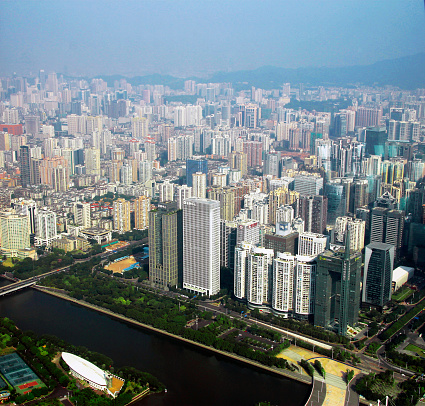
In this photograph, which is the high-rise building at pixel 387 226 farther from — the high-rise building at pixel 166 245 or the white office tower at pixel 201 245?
the high-rise building at pixel 166 245

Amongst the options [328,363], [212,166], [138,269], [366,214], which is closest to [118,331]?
[138,269]

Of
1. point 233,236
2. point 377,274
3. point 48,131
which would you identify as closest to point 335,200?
point 233,236

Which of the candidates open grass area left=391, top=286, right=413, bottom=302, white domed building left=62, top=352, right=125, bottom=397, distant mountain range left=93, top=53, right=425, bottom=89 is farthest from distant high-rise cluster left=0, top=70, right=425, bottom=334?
white domed building left=62, top=352, right=125, bottom=397

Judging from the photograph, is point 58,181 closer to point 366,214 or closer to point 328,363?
point 366,214

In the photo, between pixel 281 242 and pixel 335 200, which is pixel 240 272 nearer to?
pixel 281 242

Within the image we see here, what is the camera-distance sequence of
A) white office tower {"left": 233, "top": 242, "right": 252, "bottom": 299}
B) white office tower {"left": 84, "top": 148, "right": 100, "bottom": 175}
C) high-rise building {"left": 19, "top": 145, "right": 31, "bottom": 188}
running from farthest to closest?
white office tower {"left": 84, "top": 148, "right": 100, "bottom": 175} → high-rise building {"left": 19, "top": 145, "right": 31, "bottom": 188} → white office tower {"left": 233, "top": 242, "right": 252, "bottom": 299}

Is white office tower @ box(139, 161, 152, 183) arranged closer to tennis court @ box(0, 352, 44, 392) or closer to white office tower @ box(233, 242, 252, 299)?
white office tower @ box(233, 242, 252, 299)

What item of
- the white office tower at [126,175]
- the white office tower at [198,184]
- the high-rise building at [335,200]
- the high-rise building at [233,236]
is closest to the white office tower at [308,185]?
the high-rise building at [335,200]
